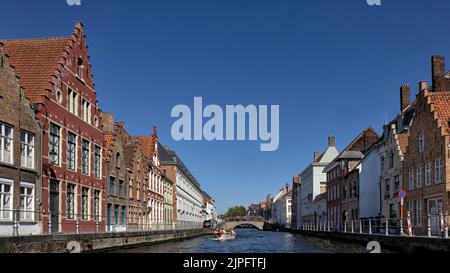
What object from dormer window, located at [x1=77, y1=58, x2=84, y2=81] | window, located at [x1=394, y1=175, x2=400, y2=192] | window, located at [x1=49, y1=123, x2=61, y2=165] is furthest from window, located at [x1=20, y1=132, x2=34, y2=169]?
window, located at [x1=394, y1=175, x2=400, y2=192]

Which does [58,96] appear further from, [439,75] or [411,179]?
[439,75]

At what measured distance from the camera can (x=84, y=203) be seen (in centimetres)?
3656

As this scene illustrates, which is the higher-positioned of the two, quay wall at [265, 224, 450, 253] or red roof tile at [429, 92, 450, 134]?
red roof tile at [429, 92, 450, 134]

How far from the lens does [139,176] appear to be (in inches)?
2136

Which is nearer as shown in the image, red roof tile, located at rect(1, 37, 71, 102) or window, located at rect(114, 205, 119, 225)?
red roof tile, located at rect(1, 37, 71, 102)

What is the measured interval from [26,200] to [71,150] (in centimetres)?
711

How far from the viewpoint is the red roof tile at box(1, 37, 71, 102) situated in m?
29.9

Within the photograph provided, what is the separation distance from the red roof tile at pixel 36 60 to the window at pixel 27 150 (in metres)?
2.58

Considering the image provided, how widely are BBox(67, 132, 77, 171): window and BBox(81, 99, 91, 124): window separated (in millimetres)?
2499

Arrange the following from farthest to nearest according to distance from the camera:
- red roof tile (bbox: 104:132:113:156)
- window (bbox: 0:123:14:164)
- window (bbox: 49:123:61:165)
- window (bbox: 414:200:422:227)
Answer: red roof tile (bbox: 104:132:113:156) < window (bbox: 414:200:422:227) < window (bbox: 49:123:61:165) < window (bbox: 0:123:14:164)

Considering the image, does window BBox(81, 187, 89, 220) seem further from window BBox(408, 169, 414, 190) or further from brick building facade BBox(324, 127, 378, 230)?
brick building facade BBox(324, 127, 378, 230)

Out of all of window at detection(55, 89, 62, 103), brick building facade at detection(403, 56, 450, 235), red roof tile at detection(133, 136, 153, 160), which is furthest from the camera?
red roof tile at detection(133, 136, 153, 160)
